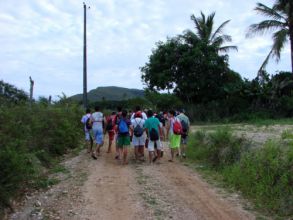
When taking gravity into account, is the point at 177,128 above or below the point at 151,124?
below

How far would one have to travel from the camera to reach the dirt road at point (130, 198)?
844 centimetres

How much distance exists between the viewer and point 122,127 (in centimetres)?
1514

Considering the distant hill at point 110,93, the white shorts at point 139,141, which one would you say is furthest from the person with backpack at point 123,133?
the distant hill at point 110,93

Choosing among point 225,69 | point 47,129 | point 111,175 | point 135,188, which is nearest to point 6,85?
point 47,129

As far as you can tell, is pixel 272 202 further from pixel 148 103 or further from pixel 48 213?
pixel 148 103

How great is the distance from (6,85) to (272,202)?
2149 centimetres

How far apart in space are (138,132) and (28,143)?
4110 mm

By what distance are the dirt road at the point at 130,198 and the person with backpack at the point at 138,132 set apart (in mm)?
2075

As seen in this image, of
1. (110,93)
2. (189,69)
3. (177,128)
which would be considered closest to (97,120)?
(177,128)

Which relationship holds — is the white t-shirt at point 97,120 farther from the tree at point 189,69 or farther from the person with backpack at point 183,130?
the tree at point 189,69

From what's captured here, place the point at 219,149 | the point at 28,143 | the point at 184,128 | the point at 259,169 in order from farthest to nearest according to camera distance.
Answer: the point at 184,128
the point at 219,149
the point at 28,143
the point at 259,169

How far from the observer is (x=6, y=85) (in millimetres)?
27547

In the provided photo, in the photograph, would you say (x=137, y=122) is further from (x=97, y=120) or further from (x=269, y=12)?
(x=269, y=12)

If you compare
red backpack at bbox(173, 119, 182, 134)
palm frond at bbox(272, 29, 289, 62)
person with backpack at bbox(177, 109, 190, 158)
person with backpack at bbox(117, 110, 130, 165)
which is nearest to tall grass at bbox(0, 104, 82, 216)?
person with backpack at bbox(117, 110, 130, 165)
